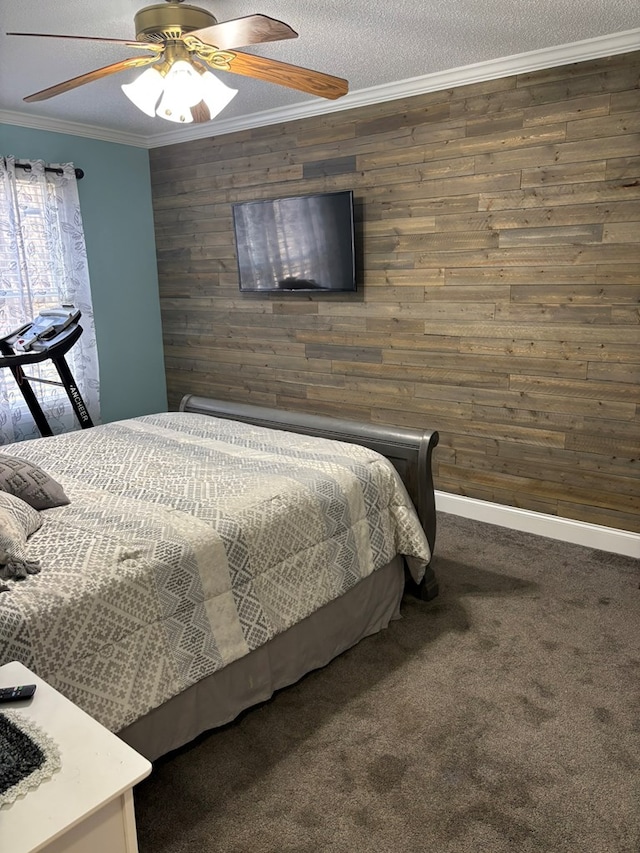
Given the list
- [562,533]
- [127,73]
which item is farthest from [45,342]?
[562,533]

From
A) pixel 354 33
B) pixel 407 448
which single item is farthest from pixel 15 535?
pixel 354 33

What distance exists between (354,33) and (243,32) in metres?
1.06

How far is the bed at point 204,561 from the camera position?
1.74m

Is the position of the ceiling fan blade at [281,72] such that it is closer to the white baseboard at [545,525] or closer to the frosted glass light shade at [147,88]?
the frosted glass light shade at [147,88]

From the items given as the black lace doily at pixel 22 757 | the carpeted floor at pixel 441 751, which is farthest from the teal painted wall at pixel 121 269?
the black lace doily at pixel 22 757

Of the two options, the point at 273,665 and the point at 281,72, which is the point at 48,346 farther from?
the point at 273,665

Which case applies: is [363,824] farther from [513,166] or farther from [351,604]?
[513,166]

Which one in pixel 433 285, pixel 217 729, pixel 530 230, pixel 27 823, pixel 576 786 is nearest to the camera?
pixel 27 823

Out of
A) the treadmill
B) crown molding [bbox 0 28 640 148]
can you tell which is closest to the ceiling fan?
crown molding [bbox 0 28 640 148]

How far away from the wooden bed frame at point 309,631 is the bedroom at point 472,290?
1040mm

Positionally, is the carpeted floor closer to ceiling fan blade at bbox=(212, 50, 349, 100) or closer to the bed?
the bed

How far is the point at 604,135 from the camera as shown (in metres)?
3.07

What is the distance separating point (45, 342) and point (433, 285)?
2392 mm

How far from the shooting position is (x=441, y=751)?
6.61 feet
